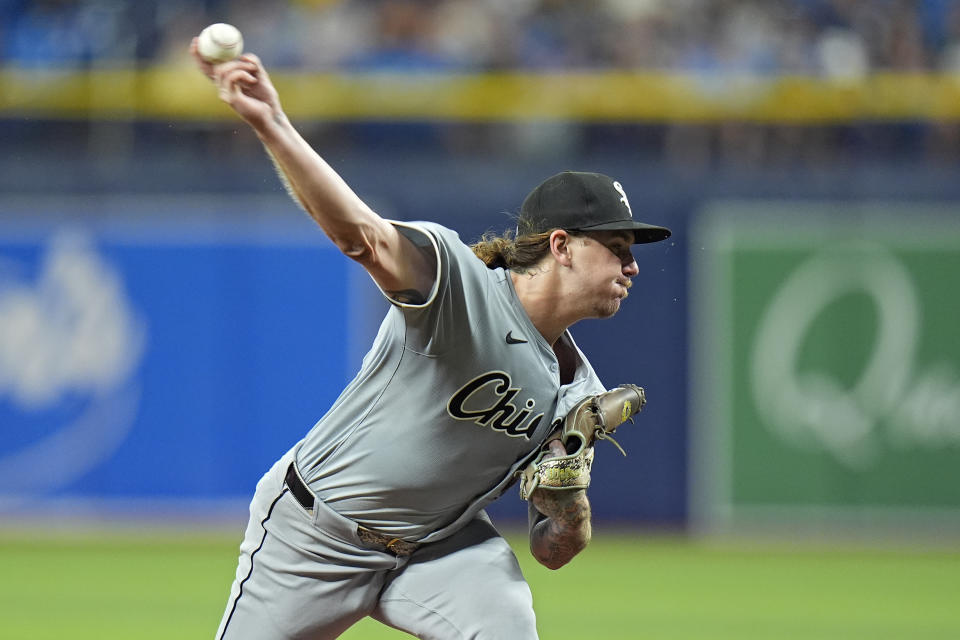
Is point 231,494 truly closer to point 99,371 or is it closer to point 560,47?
point 99,371

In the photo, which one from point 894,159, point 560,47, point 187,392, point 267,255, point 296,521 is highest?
point 560,47

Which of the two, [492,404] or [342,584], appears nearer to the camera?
[492,404]

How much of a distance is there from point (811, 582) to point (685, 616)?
5.50 ft

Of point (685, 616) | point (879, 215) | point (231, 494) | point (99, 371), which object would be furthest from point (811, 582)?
point (99, 371)

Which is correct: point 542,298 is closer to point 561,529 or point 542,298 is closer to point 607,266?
point 607,266

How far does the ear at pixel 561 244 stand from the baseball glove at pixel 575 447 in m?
0.49

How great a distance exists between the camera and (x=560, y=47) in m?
13.2

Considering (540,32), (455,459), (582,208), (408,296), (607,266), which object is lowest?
(455,459)

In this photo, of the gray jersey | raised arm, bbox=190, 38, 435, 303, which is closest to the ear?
the gray jersey

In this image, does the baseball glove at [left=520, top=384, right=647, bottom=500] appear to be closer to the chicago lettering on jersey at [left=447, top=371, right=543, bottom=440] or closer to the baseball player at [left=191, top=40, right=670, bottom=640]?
the baseball player at [left=191, top=40, right=670, bottom=640]

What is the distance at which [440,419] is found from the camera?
434cm

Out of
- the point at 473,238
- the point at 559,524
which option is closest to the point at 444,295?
the point at 559,524

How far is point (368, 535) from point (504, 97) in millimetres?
8709

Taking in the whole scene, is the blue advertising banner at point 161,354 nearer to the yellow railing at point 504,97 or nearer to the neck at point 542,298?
the yellow railing at point 504,97
